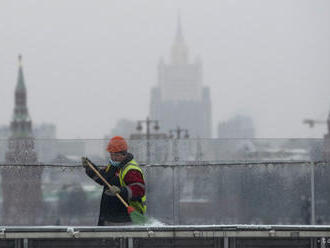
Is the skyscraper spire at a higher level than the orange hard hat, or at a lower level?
higher

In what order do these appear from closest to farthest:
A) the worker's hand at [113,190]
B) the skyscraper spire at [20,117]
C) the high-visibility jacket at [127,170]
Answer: the worker's hand at [113,190], the high-visibility jacket at [127,170], the skyscraper spire at [20,117]

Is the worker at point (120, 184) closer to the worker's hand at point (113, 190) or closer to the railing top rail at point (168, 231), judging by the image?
the worker's hand at point (113, 190)

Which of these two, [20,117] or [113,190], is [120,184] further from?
[20,117]

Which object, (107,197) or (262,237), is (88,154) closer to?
(107,197)

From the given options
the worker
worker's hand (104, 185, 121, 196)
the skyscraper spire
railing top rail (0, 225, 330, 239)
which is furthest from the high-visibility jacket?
the skyscraper spire

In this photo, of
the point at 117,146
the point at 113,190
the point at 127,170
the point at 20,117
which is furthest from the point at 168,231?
the point at 20,117

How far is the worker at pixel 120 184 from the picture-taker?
10836 mm

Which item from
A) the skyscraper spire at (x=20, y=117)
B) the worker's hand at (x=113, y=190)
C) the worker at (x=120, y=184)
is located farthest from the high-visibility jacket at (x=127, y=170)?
the skyscraper spire at (x=20, y=117)

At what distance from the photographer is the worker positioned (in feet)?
35.6

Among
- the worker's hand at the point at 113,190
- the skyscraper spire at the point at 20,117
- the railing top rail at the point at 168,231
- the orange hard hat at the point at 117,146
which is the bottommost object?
the railing top rail at the point at 168,231

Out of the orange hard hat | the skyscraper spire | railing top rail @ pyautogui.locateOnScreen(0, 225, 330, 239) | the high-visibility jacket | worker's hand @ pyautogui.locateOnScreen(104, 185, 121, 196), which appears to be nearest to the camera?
railing top rail @ pyautogui.locateOnScreen(0, 225, 330, 239)

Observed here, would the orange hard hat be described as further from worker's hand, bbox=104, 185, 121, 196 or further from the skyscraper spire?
the skyscraper spire

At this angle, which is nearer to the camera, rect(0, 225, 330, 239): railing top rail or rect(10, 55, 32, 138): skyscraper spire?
rect(0, 225, 330, 239): railing top rail

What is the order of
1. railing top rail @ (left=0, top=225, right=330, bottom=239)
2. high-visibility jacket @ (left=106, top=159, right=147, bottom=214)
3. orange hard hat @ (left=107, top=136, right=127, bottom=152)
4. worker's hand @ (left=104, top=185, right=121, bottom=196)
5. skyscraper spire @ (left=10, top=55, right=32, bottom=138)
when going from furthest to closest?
skyscraper spire @ (left=10, top=55, right=32, bottom=138) → orange hard hat @ (left=107, top=136, right=127, bottom=152) → high-visibility jacket @ (left=106, top=159, right=147, bottom=214) → worker's hand @ (left=104, top=185, right=121, bottom=196) → railing top rail @ (left=0, top=225, right=330, bottom=239)
